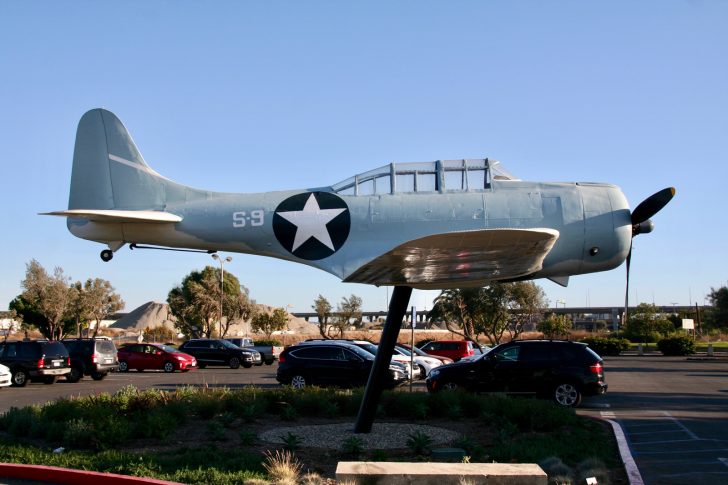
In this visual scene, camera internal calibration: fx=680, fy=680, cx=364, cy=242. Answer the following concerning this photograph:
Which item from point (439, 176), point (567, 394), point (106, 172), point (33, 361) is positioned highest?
point (106, 172)

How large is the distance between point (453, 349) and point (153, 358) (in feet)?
45.6

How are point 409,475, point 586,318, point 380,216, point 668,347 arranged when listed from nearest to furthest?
point 409,475 → point 380,216 → point 668,347 → point 586,318

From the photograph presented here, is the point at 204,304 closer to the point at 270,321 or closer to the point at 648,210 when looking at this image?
the point at 270,321

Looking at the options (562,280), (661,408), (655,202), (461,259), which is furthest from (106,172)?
(661,408)

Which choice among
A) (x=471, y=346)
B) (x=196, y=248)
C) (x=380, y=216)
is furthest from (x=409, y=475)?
(x=471, y=346)

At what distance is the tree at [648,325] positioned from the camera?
56.8 metres

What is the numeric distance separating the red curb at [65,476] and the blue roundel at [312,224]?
4297mm

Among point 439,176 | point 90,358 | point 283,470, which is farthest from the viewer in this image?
point 90,358

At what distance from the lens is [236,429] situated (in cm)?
1152

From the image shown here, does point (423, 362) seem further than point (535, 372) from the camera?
Yes

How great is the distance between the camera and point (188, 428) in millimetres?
11523

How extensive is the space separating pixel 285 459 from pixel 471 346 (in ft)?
78.2

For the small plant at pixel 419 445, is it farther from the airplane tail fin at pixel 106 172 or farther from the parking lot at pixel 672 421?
the airplane tail fin at pixel 106 172

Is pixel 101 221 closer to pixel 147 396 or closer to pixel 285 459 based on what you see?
pixel 147 396
